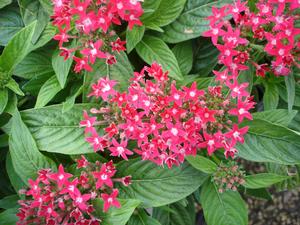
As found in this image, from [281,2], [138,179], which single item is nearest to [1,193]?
[138,179]

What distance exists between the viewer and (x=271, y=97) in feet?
4.50

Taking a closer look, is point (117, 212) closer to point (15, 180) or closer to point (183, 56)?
point (15, 180)

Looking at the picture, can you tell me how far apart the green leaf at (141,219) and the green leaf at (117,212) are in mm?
167

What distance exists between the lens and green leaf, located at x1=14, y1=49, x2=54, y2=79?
4.60 ft

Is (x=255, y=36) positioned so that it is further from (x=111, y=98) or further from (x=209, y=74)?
(x=111, y=98)

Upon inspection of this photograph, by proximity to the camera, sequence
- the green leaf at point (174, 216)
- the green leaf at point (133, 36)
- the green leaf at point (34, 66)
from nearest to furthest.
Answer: the green leaf at point (133, 36), the green leaf at point (34, 66), the green leaf at point (174, 216)

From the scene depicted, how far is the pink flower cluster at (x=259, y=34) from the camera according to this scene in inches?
45.4

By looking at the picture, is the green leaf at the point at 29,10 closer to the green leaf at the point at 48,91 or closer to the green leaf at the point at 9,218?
the green leaf at the point at 48,91

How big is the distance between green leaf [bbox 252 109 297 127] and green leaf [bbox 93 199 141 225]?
0.44m

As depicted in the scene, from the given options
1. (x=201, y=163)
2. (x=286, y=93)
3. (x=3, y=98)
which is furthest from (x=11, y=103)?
(x=286, y=93)

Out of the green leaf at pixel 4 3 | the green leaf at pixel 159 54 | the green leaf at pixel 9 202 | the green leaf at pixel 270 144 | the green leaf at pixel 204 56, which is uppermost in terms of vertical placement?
the green leaf at pixel 4 3

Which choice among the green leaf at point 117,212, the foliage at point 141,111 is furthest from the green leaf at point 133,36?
the green leaf at point 117,212

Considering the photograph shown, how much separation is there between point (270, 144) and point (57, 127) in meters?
0.61

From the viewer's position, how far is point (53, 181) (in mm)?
1187
